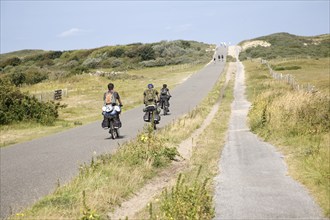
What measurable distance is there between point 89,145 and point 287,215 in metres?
9.66

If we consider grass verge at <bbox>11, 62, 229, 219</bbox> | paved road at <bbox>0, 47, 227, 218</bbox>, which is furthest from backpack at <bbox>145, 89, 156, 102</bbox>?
grass verge at <bbox>11, 62, 229, 219</bbox>

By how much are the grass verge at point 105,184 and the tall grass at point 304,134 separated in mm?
3428

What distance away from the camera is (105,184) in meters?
8.49

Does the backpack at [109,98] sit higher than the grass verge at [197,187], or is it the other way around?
the backpack at [109,98]

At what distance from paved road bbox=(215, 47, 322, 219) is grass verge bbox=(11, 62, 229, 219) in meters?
1.70

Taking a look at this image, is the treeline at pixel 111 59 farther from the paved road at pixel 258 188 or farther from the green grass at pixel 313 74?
the paved road at pixel 258 188

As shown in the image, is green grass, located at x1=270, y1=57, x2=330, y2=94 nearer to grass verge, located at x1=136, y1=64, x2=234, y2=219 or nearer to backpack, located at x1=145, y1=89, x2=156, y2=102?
backpack, located at x1=145, y1=89, x2=156, y2=102

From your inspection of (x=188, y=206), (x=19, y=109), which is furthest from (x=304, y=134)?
(x=19, y=109)

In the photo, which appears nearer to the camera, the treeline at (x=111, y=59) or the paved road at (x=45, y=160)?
the paved road at (x=45, y=160)

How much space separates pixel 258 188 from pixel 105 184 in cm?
313

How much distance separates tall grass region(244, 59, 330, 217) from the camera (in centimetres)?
900

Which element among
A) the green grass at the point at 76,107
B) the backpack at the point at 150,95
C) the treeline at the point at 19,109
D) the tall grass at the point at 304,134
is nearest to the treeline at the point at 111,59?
the green grass at the point at 76,107

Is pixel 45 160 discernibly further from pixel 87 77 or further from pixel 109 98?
pixel 87 77

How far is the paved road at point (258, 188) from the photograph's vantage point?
7281 millimetres
